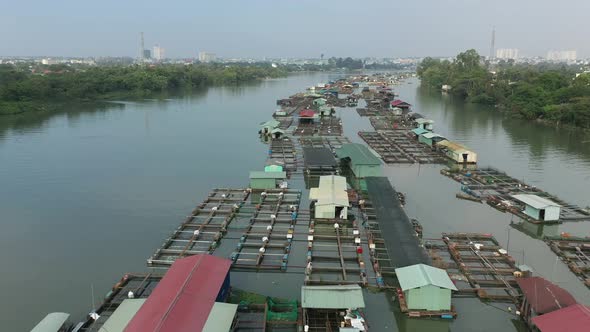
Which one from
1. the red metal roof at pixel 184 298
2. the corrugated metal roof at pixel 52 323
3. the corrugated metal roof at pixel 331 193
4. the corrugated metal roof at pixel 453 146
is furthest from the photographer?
the corrugated metal roof at pixel 453 146

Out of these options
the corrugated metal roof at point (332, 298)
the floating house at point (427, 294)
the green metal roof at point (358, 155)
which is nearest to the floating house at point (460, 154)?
the green metal roof at point (358, 155)

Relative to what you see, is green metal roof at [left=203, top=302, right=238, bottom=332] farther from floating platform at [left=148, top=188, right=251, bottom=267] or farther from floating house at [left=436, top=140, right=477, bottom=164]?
floating house at [left=436, top=140, right=477, bottom=164]

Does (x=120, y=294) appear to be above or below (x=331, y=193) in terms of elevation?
below

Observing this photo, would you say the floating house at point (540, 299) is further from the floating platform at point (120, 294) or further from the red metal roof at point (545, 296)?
the floating platform at point (120, 294)

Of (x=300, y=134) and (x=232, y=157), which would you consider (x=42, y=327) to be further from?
(x=300, y=134)

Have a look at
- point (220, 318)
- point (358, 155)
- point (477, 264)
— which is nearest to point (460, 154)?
point (358, 155)

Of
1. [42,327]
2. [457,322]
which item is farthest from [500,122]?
[42,327]

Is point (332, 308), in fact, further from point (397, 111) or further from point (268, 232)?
point (397, 111)
